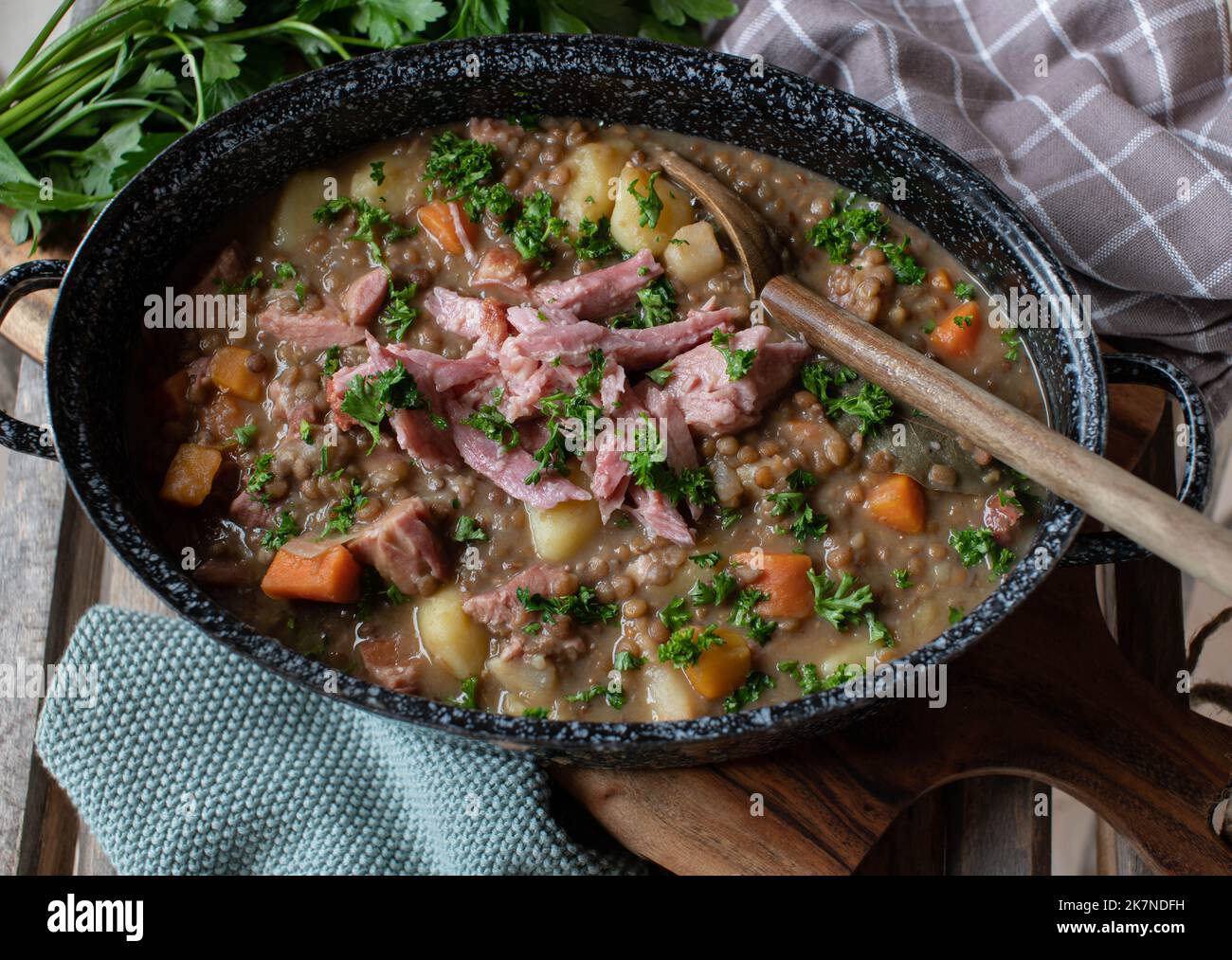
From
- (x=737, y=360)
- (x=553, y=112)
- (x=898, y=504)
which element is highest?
(x=553, y=112)

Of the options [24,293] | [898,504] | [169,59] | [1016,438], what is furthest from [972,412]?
[169,59]

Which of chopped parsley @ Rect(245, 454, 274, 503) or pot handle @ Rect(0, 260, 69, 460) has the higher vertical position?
pot handle @ Rect(0, 260, 69, 460)

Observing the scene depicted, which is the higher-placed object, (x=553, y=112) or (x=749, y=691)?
(x=553, y=112)

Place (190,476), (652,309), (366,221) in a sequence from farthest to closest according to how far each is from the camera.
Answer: (366,221) < (652,309) < (190,476)

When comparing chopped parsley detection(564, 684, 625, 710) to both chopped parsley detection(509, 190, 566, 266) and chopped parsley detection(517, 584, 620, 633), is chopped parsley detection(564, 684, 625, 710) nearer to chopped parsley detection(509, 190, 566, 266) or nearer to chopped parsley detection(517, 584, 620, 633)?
chopped parsley detection(517, 584, 620, 633)

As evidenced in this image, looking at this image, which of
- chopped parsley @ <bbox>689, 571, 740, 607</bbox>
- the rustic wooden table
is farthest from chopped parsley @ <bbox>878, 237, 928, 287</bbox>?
chopped parsley @ <bbox>689, 571, 740, 607</bbox>

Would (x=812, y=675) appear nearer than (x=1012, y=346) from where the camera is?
Yes

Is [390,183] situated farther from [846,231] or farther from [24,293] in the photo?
[846,231]
